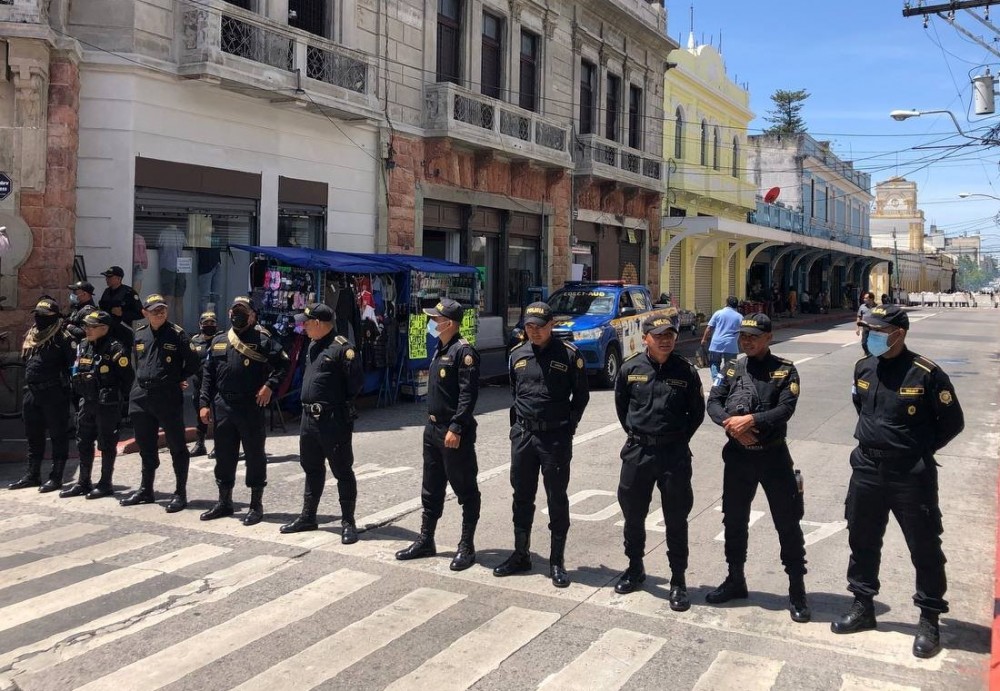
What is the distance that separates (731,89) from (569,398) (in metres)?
34.6

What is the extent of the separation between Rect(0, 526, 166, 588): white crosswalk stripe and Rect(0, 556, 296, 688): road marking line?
103 cm

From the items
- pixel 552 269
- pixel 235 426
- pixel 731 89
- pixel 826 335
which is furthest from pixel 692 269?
pixel 235 426

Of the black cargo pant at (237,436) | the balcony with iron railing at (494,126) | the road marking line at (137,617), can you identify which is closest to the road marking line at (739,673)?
the road marking line at (137,617)

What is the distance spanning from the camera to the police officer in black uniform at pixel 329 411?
691 centimetres

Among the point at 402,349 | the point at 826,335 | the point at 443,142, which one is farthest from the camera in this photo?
the point at 826,335

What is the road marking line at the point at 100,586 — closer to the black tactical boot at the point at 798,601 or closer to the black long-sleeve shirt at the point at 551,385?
the black long-sleeve shirt at the point at 551,385

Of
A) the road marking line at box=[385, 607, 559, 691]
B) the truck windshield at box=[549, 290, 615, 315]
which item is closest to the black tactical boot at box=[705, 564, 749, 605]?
the road marking line at box=[385, 607, 559, 691]

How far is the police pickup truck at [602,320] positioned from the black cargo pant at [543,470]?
9.60 meters

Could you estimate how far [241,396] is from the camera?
749 cm

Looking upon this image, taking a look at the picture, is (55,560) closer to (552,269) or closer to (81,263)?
(81,263)

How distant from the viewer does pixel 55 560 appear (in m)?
6.46

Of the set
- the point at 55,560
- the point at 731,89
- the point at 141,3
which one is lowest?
the point at 55,560

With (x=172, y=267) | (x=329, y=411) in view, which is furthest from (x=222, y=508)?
(x=172, y=267)

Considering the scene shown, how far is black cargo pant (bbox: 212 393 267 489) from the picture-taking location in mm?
7480
